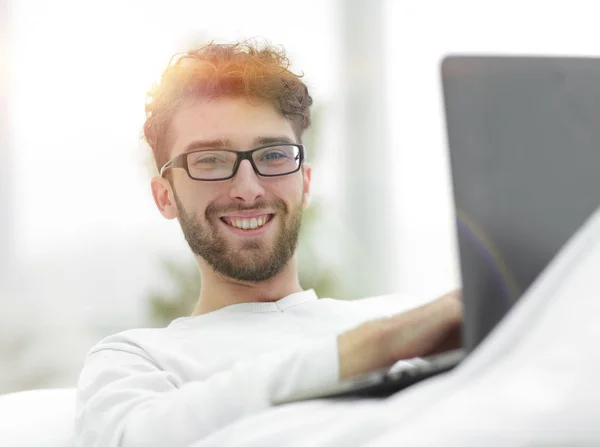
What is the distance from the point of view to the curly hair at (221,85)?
1.14 m

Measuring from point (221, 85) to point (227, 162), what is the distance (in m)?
0.15

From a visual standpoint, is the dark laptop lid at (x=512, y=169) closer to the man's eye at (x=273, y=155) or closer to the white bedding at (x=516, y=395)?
the white bedding at (x=516, y=395)

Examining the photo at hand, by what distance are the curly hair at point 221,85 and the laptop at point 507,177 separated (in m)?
0.55

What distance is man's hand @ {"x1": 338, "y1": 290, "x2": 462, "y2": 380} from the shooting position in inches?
25.9

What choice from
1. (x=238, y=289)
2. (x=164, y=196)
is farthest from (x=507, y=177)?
(x=164, y=196)

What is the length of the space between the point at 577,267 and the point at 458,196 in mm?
118

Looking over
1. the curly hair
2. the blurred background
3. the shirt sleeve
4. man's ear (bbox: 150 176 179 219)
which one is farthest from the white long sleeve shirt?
the blurred background

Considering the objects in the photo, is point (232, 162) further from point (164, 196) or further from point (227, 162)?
point (164, 196)

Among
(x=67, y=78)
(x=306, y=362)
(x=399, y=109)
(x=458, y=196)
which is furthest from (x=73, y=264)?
(x=458, y=196)

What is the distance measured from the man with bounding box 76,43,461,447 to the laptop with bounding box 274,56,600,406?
30cm

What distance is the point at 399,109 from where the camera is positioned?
2.69 meters

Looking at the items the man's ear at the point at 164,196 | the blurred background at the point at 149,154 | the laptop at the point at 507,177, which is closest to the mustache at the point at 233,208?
the man's ear at the point at 164,196

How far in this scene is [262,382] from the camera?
27.7 inches

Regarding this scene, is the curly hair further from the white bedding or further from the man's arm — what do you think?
the white bedding
